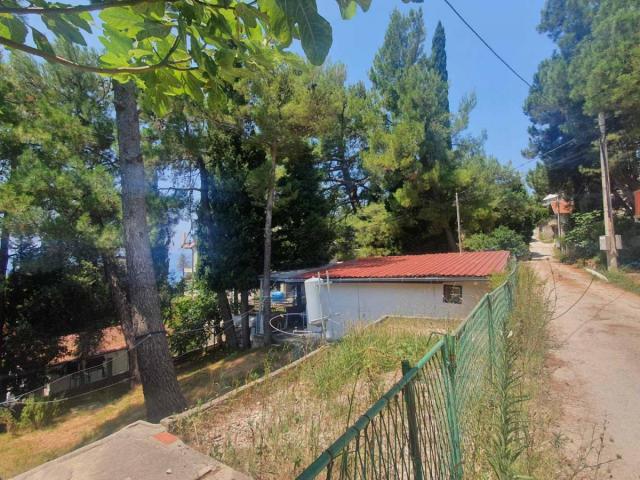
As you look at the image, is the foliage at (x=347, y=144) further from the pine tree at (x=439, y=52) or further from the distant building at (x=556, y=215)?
the distant building at (x=556, y=215)

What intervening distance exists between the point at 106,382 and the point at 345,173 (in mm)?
17458

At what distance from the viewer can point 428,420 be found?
243 cm

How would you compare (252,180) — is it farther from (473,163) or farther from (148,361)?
(473,163)

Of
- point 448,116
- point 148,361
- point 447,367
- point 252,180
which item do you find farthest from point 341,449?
point 448,116

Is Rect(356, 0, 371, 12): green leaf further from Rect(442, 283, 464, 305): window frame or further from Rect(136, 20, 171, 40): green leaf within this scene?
Rect(442, 283, 464, 305): window frame

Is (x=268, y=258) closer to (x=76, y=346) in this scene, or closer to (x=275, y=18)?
(x=76, y=346)

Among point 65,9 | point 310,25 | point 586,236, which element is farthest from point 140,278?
point 586,236

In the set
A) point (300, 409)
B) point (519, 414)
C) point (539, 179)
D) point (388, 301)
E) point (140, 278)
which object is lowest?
point (388, 301)

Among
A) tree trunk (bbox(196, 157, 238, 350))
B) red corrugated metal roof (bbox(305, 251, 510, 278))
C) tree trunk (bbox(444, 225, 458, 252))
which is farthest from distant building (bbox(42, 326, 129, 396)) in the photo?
tree trunk (bbox(444, 225, 458, 252))

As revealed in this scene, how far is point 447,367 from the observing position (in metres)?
2.25

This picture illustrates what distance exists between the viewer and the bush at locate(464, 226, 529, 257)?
1972cm

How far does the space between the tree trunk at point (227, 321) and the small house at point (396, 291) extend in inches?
174

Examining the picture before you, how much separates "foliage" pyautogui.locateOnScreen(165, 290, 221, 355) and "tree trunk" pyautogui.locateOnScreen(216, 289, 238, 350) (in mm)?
985

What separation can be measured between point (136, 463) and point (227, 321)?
13543 millimetres
